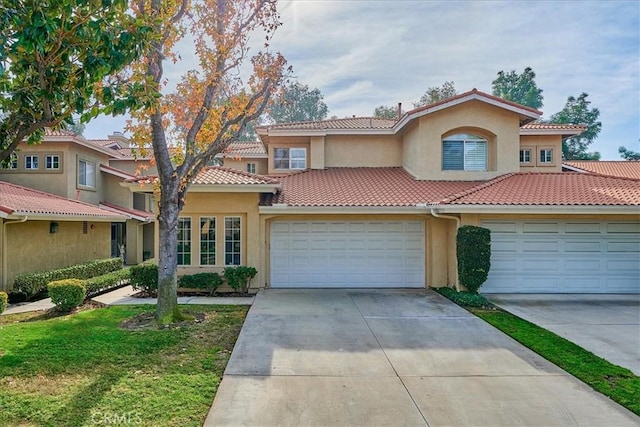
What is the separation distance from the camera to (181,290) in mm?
11922

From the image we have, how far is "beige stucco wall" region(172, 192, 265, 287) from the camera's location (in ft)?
40.3

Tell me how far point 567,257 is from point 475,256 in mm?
3652

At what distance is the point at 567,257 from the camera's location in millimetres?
12031

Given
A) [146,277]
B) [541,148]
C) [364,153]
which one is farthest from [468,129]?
[146,277]

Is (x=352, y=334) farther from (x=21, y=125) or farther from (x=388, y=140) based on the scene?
(x=388, y=140)

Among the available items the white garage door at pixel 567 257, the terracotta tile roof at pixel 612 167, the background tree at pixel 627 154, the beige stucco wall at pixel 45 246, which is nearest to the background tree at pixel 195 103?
the beige stucco wall at pixel 45 246

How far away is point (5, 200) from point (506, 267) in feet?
55.7

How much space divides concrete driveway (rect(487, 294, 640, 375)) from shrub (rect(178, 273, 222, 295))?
28.8 ft

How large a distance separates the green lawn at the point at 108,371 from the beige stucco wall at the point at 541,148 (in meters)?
16.3

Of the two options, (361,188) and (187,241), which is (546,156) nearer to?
(361,188)

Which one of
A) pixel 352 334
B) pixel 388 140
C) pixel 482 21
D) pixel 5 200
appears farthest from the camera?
pixel 388 140

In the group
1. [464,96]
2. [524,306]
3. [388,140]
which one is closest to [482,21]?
[464,96]

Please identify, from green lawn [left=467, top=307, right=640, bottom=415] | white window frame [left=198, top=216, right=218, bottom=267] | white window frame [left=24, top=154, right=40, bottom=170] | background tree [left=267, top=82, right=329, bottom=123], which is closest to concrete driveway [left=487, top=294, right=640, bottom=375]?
green lawn [left=467, top=307, right=640, bottom=415]

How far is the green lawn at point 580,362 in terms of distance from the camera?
207 inches
